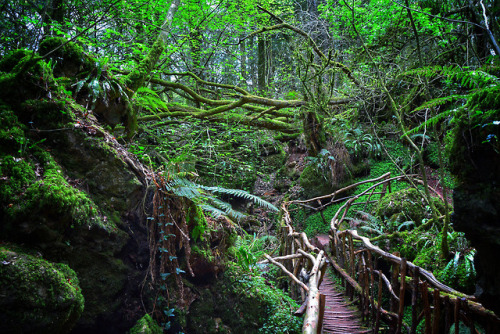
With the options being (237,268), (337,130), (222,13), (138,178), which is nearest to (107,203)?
(138,178)

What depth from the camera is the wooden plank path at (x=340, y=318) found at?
3.48 meters

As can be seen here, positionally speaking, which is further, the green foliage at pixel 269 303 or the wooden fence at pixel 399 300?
the green foliage at pixel 269 303

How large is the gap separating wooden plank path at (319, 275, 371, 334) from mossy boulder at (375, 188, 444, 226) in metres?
2.24

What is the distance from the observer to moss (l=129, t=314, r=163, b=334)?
305 cm

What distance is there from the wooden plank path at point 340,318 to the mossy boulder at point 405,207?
2237 millimetres

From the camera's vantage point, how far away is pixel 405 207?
5.82 metres

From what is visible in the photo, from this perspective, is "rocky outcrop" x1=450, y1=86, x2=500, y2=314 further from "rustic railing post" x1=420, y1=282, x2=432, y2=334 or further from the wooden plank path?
the wooden plank path

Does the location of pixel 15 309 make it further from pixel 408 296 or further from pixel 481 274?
pixel 408 296

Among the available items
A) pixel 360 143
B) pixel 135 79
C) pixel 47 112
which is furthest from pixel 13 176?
pixel 360 143

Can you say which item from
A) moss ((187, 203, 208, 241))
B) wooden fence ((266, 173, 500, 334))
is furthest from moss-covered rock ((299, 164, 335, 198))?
moss ((187, 203, 208, 241))

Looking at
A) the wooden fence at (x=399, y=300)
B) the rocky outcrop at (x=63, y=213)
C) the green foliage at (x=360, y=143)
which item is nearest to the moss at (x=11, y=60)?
the rocky outcrop at (x=63, y=213)

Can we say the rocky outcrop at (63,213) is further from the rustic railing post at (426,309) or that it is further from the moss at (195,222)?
the rustic railing post at (426,309)

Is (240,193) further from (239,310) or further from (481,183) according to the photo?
(481,183)

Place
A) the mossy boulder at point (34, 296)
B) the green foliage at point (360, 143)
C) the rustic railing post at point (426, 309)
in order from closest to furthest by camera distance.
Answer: the mossy boulder at point (34, 296), the rustic railing post at point (426, 309), the green foliage at point (360, 143)
